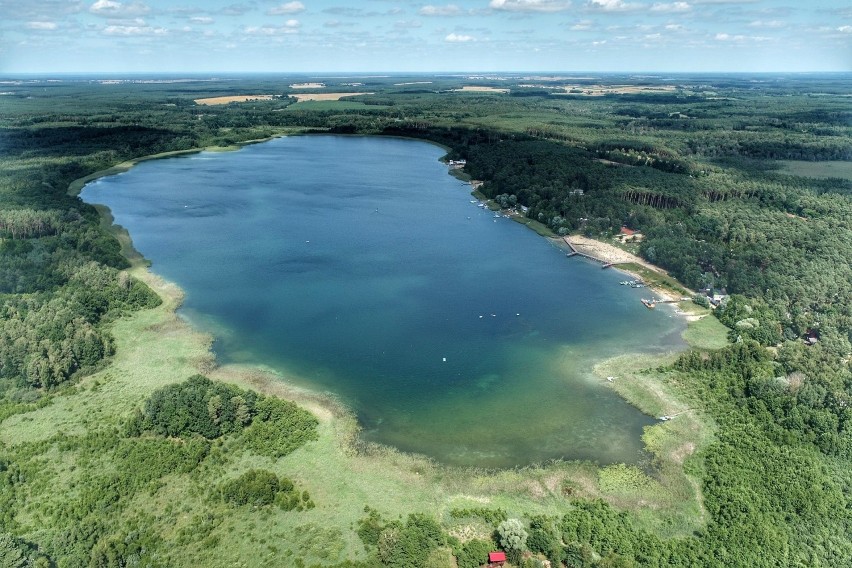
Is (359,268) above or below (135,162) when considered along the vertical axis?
below

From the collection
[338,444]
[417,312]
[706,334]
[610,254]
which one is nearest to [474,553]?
[338,444]

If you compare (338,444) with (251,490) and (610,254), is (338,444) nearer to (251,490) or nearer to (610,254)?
(251,490)

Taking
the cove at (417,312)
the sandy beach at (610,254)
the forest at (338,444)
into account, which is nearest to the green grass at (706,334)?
the forest at (338,444)

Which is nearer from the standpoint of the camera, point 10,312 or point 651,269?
point 10,312

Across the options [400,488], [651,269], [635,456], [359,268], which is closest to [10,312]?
[359,268]

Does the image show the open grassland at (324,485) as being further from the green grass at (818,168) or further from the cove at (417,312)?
the green grass at (818,168)

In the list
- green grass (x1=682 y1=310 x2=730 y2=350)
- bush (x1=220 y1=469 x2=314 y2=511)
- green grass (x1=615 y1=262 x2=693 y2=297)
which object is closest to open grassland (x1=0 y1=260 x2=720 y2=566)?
bush (x1=220 y1=469 x2=314 y2=511)

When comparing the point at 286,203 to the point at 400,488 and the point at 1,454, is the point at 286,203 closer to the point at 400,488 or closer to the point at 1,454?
the point at 1,454
